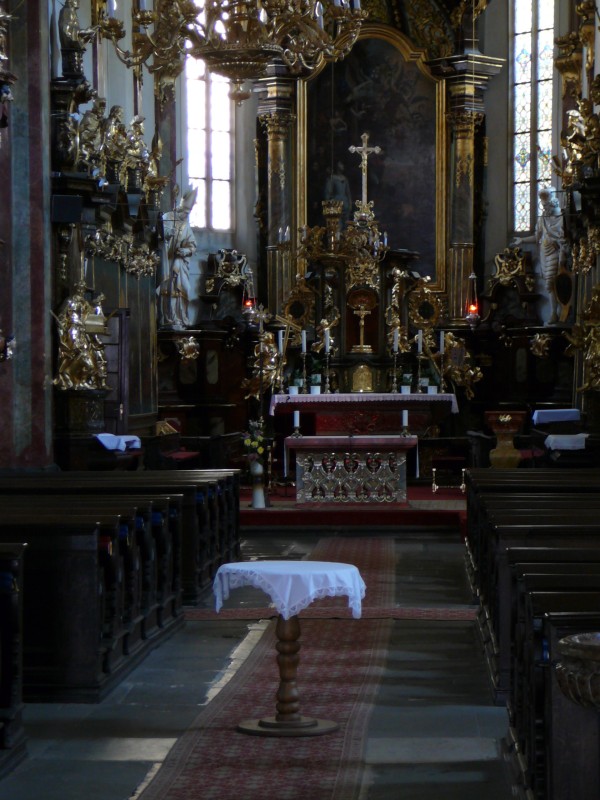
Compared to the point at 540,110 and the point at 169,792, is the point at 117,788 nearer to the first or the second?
the point at 169,792

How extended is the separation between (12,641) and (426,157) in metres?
18.9

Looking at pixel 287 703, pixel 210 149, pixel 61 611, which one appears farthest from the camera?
pixel 210 149

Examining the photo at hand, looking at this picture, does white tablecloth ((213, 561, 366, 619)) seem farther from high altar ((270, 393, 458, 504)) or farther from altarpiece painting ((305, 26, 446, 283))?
altarpiece painting ((305, 26, 446, 283))

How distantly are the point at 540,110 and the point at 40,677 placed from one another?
18797 millimetres

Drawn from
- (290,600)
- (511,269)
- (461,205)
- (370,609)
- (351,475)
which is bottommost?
(370,609)

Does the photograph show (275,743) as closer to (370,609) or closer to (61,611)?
(61,611)

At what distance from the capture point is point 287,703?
22.0 feet

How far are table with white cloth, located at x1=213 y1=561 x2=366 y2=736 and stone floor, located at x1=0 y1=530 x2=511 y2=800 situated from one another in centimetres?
36

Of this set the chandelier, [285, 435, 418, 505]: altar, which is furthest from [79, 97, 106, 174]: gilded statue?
[285, 435, 418, 505]: altar

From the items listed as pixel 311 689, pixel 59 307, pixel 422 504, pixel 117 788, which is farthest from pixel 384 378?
pixel 117 788

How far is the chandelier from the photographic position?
10516 mm

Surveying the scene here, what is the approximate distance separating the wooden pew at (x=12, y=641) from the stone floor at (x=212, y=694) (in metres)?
0.17

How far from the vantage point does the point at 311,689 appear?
7.59m

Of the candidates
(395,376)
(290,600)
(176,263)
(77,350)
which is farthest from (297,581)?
(176,263)
